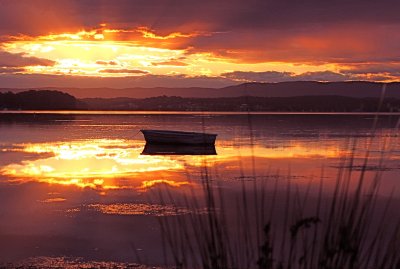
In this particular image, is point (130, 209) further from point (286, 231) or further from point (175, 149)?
point (175, 149)

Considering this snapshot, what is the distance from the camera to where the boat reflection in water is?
110ft

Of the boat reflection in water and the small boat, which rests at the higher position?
the small boat

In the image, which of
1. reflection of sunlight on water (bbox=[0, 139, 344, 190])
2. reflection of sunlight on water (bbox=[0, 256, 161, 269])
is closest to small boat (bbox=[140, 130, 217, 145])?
reflection of sunlight on water (bbox=[0, 139, 344, 190])

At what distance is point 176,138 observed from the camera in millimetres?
37000

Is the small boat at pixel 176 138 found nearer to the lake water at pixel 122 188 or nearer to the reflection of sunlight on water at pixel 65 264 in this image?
the lake water at pixel 122 188

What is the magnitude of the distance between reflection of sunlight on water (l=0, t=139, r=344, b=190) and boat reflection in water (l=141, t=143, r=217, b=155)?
2.47ft

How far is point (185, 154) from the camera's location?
109 ft

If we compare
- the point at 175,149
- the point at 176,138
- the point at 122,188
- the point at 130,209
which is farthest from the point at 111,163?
the point at 130,209

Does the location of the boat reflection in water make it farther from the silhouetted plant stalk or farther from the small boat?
the silhouetted plant stalk

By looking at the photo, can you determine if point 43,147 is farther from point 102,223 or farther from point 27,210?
point 102,223

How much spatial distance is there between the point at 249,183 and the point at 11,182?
7926 mm

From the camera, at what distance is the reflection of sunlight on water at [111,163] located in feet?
66.9

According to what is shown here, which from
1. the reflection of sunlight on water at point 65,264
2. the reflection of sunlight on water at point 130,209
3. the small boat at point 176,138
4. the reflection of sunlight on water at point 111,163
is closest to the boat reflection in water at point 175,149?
the small boat at point 176,138

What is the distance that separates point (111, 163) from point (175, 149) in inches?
392
